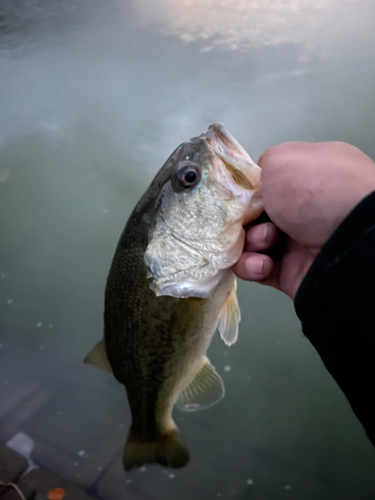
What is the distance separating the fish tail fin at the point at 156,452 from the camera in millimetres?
966

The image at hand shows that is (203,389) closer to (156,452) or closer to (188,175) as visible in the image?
(156,452)

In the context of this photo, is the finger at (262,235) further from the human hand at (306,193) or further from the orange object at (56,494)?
the orange object at (56,494)

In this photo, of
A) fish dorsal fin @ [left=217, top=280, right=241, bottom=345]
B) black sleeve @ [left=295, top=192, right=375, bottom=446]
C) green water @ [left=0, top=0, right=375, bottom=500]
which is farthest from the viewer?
green water @ [left=0, top=0, right=375, bottom=500]

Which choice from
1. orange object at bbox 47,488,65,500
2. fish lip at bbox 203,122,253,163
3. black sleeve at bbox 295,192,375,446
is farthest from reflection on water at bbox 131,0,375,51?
orange object at bbox 47,488,65,500

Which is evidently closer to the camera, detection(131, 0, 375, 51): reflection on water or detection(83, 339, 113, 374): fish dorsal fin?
detection(83, 339, 113, 374): fish dorsal fin

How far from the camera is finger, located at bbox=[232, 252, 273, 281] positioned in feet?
2.06

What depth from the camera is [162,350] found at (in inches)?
31.7

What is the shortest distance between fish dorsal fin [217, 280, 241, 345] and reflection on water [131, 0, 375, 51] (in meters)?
2.16

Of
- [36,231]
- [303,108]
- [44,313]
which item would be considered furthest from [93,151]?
[303,108]

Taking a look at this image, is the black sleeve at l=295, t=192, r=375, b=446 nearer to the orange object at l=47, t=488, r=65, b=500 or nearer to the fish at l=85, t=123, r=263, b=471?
the fish at l=85, t=123, r=263, b=471

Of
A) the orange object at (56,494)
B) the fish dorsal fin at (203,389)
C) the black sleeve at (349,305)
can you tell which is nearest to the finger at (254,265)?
the black sleeve at (349,305)

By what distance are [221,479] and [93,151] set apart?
1916 millimetres

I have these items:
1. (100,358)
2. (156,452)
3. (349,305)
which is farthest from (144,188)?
(349,305)

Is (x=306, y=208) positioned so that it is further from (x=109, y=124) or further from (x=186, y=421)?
(x=109, y=124)
